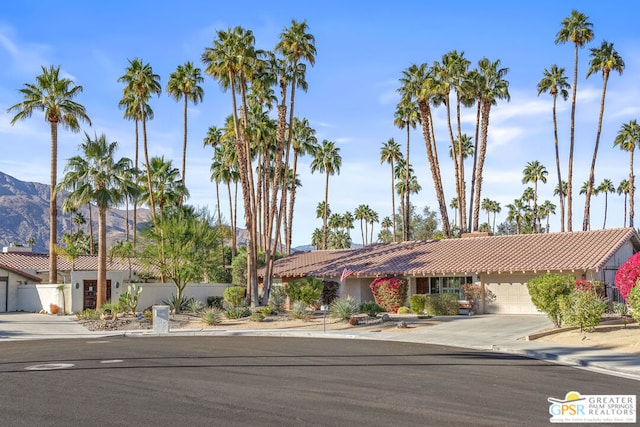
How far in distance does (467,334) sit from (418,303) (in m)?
10.8

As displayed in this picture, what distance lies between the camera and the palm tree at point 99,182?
37.9m

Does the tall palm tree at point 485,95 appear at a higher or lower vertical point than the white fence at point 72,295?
higher

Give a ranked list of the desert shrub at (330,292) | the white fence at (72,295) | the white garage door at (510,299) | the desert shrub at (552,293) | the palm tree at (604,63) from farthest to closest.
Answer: the palm tree at (604,63) → the desert shrub at (330,292) → the white fence at (72,295) → the white garage door at (510,299) → the desert shrub at (552,293)

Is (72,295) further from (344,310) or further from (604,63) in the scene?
(604,63)

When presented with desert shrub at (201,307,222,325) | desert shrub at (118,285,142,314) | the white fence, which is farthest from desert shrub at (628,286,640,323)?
the white fence

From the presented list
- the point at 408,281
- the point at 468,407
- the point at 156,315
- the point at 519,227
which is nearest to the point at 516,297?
the point at 408,281

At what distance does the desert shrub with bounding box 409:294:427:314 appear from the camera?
37.0 meters

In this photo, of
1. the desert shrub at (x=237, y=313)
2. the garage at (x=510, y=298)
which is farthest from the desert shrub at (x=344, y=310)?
the garage at (x=510, y=298)

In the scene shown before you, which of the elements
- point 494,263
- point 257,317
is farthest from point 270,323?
point 494,263

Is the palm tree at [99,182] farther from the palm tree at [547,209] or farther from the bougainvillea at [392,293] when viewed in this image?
the palm tree at [547,209]

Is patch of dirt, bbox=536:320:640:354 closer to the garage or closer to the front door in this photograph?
the garage

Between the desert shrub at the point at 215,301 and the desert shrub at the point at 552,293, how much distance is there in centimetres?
2359

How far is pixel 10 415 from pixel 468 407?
7792 millimetres

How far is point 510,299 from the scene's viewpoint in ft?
118
